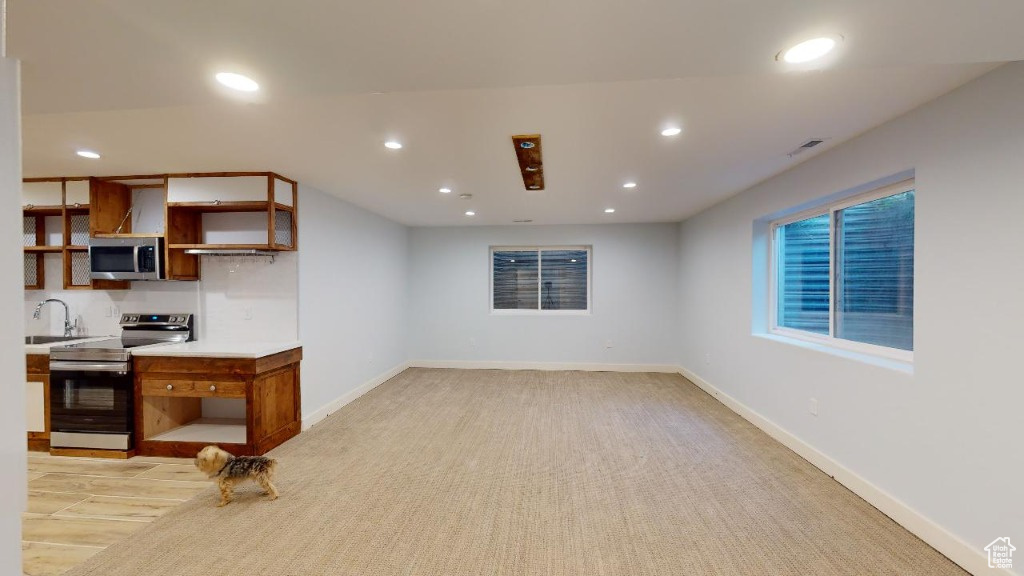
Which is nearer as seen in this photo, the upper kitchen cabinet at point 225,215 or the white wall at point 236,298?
the upper kitchen cabinet at point 225,215

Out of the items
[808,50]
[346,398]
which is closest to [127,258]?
[346,398]

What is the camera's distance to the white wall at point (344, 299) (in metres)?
4.09

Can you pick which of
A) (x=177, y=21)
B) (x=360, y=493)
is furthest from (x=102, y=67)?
(x=360, y=493)

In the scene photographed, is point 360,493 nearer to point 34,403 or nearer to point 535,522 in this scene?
point 535,522

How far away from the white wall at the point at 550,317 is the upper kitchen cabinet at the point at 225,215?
10.3 feet

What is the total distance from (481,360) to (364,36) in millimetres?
5714

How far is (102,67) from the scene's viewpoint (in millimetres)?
1709

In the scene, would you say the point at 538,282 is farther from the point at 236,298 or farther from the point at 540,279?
the point at 236,298

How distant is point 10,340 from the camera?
0.31 meters

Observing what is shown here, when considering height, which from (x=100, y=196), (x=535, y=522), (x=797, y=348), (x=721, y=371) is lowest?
(x=535, y=522)

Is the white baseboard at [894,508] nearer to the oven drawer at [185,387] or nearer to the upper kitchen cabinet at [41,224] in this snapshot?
the oven drawer at [185,387]

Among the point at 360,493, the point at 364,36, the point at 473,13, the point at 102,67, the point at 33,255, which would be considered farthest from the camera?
the point at 33,255

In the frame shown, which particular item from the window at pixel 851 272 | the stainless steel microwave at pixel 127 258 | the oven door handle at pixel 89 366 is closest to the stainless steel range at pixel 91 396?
the oven door handle at pixel 89 366

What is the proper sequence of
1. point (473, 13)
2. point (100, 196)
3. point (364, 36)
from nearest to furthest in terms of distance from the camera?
point (473, 13) < point (364, 36) < point (100, 196)
